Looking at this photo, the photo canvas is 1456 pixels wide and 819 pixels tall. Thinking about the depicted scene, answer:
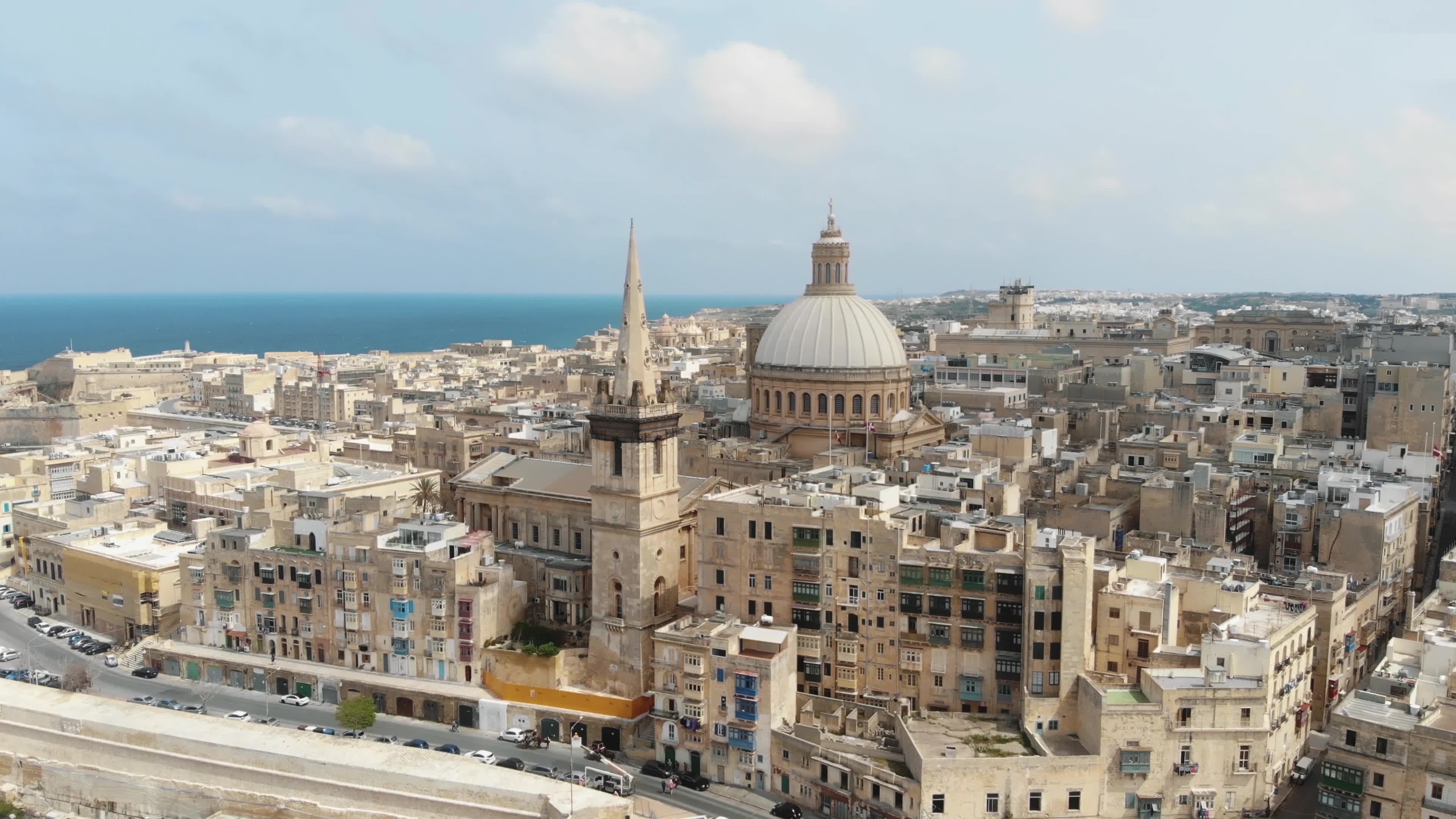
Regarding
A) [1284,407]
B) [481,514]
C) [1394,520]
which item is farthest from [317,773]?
[1284,407]

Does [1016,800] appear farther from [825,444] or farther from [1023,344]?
[1023,344]

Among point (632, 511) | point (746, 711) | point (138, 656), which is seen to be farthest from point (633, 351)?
point (138, 656)

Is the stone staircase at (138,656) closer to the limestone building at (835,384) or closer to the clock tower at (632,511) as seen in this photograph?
the clock tower at (632,511)

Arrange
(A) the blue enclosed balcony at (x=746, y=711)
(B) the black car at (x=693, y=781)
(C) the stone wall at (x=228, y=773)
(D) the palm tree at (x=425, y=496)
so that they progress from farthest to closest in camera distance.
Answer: (D) the palm tree at (x=425, y=496) → (B) the black car at (x=693, y=781) → (A) the blue enclosed balcony at (x=746, y=711) → (C) the stone wall at (x=228, y=773)

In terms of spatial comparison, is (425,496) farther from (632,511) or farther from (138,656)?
(632,511)

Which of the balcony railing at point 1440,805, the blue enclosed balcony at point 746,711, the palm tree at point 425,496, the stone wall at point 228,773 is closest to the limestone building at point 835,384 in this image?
the palm tree at point 425,496

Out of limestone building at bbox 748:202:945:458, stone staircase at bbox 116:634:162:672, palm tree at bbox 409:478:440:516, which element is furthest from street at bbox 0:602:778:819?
limestone building at bbox 748:202:945:458
